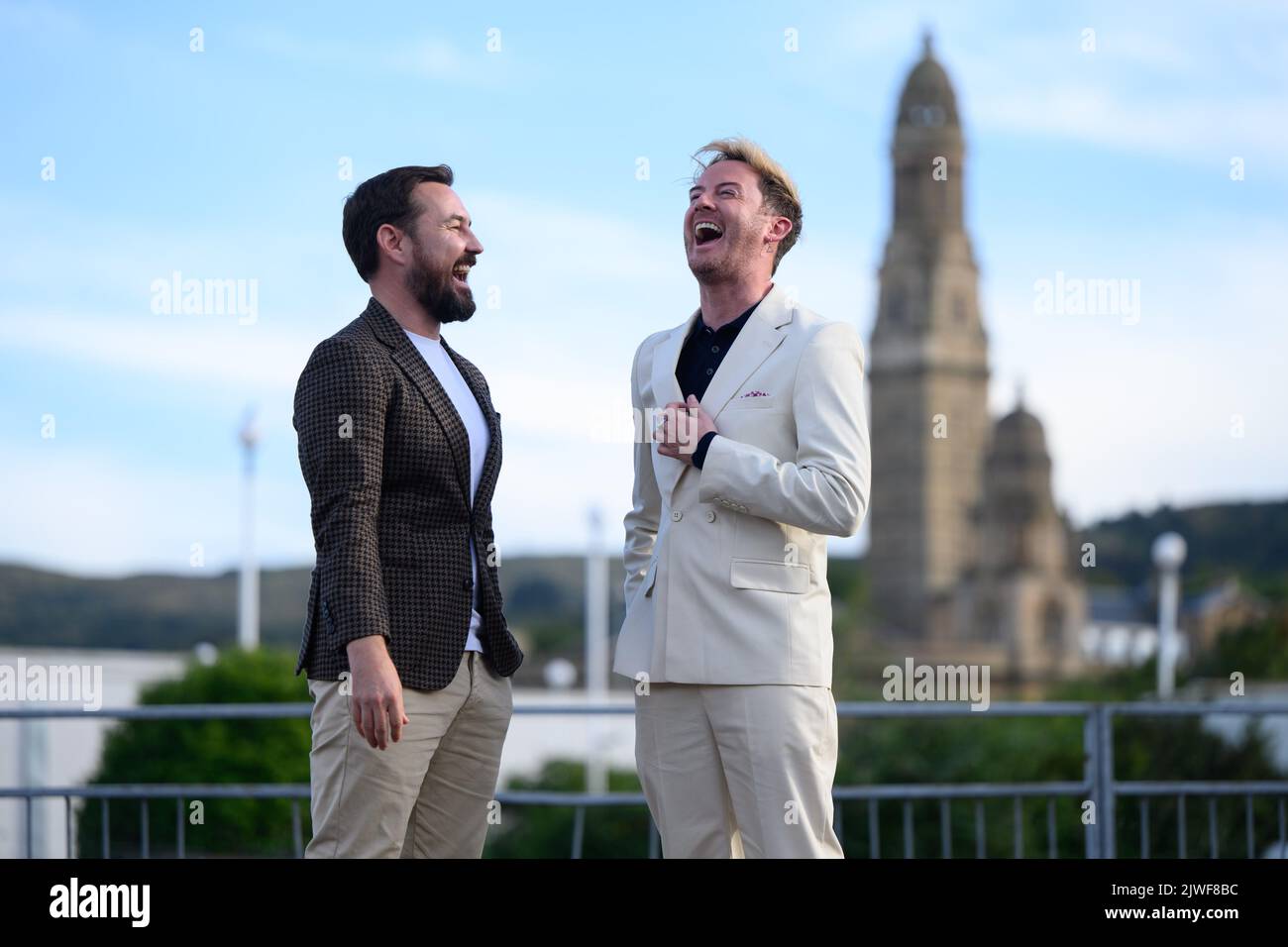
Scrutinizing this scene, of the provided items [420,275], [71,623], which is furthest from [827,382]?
[71,623]

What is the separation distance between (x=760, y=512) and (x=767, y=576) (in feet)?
0.61

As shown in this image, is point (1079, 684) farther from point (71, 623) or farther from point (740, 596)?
point (740, 596)

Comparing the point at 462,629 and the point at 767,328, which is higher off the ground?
the point at 767,328

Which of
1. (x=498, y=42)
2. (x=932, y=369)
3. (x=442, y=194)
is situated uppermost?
(x=932, y=369)

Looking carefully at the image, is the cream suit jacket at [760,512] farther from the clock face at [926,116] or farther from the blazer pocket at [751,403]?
the clock face at [926,116]

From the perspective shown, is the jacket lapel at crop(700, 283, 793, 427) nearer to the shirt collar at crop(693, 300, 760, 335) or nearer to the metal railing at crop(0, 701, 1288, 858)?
the shirt collar at crop(693, 300, 760, 335)

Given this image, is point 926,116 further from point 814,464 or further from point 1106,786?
point 814,464

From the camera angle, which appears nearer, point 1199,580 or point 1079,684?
point 1079,684

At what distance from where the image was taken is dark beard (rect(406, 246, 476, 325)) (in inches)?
160

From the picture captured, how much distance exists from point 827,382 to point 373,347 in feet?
3.36

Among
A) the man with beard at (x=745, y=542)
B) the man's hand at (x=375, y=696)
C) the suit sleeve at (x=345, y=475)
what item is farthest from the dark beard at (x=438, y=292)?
the man's hand at (x=375, y=696)

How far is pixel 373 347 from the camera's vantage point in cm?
397

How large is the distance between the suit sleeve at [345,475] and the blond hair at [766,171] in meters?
0.96

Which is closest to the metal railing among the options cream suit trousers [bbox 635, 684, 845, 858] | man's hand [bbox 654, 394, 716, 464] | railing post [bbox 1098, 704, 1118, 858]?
railing post [bbox 1098, 704, 1118, 858]
